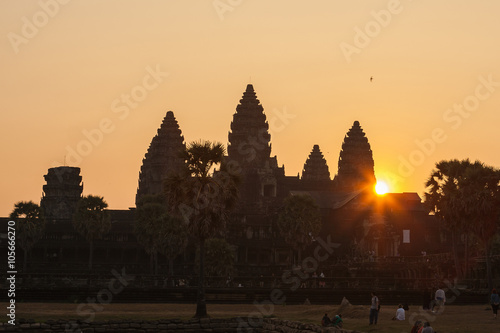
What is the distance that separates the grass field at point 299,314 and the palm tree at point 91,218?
Result: 158 ft

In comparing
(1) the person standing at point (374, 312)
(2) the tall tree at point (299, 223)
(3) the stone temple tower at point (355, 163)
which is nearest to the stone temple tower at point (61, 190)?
(3) the stone temple tower at point (355, 163)

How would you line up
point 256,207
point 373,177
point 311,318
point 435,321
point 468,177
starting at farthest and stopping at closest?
point 373,177 < point 256,207 < point 468,177 < point 311,318 < point 435,321

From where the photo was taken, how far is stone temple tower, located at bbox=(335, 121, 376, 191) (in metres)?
168

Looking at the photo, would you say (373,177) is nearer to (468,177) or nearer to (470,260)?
(470,260)

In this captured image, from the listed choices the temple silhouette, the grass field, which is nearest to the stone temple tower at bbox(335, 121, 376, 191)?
the temple silhouette

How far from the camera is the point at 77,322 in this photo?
155ft

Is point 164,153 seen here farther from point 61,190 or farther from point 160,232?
point 160,232

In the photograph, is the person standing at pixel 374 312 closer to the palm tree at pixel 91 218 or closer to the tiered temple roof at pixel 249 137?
the palm tree at pixel 91 218

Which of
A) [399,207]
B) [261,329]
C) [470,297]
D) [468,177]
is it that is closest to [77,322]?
[261,329]

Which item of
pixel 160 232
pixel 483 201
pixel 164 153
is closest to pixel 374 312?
pixel 483 201

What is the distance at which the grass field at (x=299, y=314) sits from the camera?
4244cm

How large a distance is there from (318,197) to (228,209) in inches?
3154

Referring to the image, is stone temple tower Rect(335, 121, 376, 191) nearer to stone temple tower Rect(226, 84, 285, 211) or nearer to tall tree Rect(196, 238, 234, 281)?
stone temple tower Rect(226, 84, 285, 211)

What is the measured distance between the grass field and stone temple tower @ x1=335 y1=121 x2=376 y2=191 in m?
108
